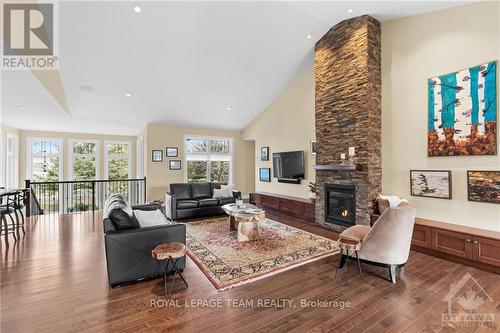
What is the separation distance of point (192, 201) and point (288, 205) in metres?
2.68

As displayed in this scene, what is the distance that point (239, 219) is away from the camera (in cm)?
426

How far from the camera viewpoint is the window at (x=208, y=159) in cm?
931

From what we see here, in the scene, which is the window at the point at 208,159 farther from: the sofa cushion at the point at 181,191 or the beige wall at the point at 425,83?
the beige wall at the point at 425,83

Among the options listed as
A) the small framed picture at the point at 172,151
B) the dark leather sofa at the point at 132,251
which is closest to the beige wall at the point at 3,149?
the small framed picture at the point at 172,151

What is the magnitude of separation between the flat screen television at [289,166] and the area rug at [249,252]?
6.93 ft

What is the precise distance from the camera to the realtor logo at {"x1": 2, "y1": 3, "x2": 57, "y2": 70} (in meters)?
4.01

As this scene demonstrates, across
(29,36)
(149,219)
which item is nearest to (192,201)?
(149,219)

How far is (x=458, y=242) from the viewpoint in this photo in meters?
3.45

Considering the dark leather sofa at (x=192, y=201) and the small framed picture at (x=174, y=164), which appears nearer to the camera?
the dark leather sofa at (x=192, y=201)

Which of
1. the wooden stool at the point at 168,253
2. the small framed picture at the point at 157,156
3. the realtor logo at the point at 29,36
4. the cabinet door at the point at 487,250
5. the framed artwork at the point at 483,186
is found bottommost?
the cabinet door at the point at 487,250

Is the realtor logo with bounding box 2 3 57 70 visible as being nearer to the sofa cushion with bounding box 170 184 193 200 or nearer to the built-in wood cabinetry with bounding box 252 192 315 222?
the sofa cushion with bounding box 170 184 193 200

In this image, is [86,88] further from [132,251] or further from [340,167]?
[340,167]

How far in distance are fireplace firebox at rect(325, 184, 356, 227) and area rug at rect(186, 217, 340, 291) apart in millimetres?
785

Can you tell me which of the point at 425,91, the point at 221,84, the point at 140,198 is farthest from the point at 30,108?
the point at 425,91
